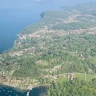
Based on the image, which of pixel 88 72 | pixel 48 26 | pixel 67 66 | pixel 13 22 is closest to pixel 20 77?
pixel 67 66

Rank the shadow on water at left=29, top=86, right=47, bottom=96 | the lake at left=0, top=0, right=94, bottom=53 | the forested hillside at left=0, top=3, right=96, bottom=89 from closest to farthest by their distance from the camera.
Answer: the shadow on water at left=29, top=86, right=47, bottom=96 → the forested hillside at left=0, top=3, right=96, bottom=89 → the lake at left=0, top=0, right=94, bottom=53

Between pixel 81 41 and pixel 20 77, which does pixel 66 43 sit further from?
pixel 20 77

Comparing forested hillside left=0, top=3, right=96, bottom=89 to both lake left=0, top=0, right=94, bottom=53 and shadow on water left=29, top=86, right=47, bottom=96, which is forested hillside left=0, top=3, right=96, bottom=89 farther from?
lake left=0, top=0, right=94, bottom=53

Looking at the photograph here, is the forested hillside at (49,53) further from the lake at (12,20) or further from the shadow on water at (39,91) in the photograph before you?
the lake at (12,20)

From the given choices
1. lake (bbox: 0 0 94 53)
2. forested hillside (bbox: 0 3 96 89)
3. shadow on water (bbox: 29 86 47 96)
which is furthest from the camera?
lake (bbox: 0 0 94 53)

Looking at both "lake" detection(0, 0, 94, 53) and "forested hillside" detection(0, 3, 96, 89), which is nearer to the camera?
"forested hillside" detection(0, 3, 96, 89)

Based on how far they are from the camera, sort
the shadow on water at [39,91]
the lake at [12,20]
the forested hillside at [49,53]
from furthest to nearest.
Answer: the lake at [12,20]
the forested hillside at [49,53]
the shadow on water at [39,91]

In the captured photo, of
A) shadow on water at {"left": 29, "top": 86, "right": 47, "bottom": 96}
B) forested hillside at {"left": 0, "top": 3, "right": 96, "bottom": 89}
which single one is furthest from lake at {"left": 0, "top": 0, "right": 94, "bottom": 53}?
shadow on water at {"left": 29, "top": 86, "right": 47, "bottom": 96}

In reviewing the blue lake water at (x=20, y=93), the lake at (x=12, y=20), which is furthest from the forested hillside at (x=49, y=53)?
the lake at (x=12, y=20)

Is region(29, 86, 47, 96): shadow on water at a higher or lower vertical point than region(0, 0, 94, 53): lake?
lower
